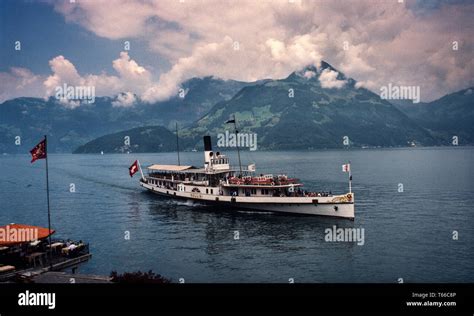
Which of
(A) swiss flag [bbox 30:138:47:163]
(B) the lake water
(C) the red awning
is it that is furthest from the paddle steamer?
(C) the red awning

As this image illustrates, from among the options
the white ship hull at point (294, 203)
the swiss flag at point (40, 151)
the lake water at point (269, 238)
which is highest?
the swiss flag at point (40, 151)

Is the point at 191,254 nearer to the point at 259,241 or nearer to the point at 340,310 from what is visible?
the point at 259,241

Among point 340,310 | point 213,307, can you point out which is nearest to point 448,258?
point 340,310

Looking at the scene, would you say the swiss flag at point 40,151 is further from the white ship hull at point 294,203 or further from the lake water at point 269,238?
the white ship hull at point 294,203

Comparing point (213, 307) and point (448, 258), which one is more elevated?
point (213, 307)

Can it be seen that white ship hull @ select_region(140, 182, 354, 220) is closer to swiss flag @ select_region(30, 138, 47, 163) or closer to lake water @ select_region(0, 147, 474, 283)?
lake water @ select_region(0, 147, 474, 283)

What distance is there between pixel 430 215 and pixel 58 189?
102990 millimetres

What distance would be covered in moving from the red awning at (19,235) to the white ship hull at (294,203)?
39.0 metres

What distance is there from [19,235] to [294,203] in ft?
142

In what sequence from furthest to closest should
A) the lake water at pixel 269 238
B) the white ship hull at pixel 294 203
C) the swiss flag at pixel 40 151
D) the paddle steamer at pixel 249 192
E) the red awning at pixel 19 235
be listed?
the paddle steamer at pixel 249 192 → the white ship hull at pixel 294 203 → the lake water at pixel 269 238 → the red awning at pixel 19 235 → the swiss flag at pixel 40 151

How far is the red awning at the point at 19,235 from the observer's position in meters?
41.2

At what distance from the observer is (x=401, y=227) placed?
60875 mm

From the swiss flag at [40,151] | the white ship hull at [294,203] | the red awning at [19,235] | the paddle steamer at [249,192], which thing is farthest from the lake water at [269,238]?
the swiss flag at [40,151]

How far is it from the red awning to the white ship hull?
128ft
